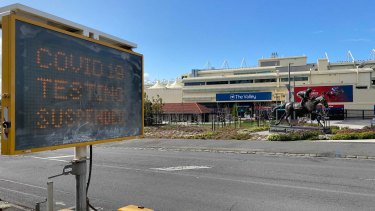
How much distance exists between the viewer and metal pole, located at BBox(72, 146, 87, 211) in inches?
192

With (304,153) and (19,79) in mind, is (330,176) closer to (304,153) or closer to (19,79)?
(304,153)

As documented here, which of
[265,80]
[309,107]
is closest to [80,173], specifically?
[309,107]

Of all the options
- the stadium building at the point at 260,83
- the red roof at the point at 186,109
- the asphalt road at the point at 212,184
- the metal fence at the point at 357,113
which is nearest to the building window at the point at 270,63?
the stadium building at the point at 260,83

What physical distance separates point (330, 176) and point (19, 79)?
405 inches

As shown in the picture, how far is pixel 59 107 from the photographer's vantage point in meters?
4.18

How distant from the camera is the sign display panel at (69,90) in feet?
12.2

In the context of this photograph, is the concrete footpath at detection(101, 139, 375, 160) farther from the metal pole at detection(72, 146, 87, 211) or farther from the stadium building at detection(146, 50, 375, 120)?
the stadium building at detection(146, 50, 375, 120)

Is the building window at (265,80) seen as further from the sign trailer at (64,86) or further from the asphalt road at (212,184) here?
the sign trailer at (64,86)

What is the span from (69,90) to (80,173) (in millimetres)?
1255

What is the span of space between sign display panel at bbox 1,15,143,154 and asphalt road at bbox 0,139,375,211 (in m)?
3.45

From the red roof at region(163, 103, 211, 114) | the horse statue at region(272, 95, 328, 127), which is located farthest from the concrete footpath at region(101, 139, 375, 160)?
the red roof at region(163, 103, 211, 114)

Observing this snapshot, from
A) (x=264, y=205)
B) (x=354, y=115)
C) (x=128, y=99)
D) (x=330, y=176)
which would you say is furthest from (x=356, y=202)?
(x=354, y=115)

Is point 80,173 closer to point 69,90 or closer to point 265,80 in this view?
point 69,90

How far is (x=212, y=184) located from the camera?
1026 cm
